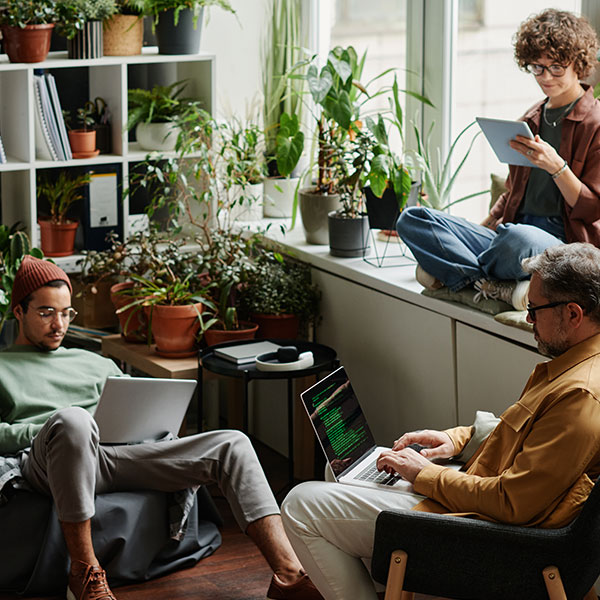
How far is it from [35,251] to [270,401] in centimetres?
115

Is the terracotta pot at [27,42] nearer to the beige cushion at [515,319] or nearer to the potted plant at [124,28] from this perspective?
the potted plant at [124,28]

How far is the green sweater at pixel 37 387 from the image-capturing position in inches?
127

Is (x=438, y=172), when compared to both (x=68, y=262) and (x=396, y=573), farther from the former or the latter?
(x=396, y=573)

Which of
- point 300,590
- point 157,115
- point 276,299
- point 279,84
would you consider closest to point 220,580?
point 300,590

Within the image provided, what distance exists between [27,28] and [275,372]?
162cm

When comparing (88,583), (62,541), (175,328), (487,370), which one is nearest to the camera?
(88,583)

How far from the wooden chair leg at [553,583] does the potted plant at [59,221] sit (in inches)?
104

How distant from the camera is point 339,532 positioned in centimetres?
260

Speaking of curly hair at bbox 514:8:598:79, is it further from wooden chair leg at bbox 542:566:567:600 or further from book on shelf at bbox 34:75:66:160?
book on shelf at bbox 34:75:66:160

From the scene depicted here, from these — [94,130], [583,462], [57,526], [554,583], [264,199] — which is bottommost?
[57,526]

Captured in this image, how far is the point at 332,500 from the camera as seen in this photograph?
263cm

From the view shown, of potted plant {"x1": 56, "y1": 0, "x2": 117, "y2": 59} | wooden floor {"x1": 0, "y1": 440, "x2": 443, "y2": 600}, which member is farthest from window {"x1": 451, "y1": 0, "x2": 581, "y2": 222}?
wooden floor {"x1": 0, "y1": 440, "x2": 443, "y2": 600}

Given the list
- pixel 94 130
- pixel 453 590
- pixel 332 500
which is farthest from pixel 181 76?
pixel 453 590

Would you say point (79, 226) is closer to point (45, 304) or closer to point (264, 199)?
point (264, 199)
